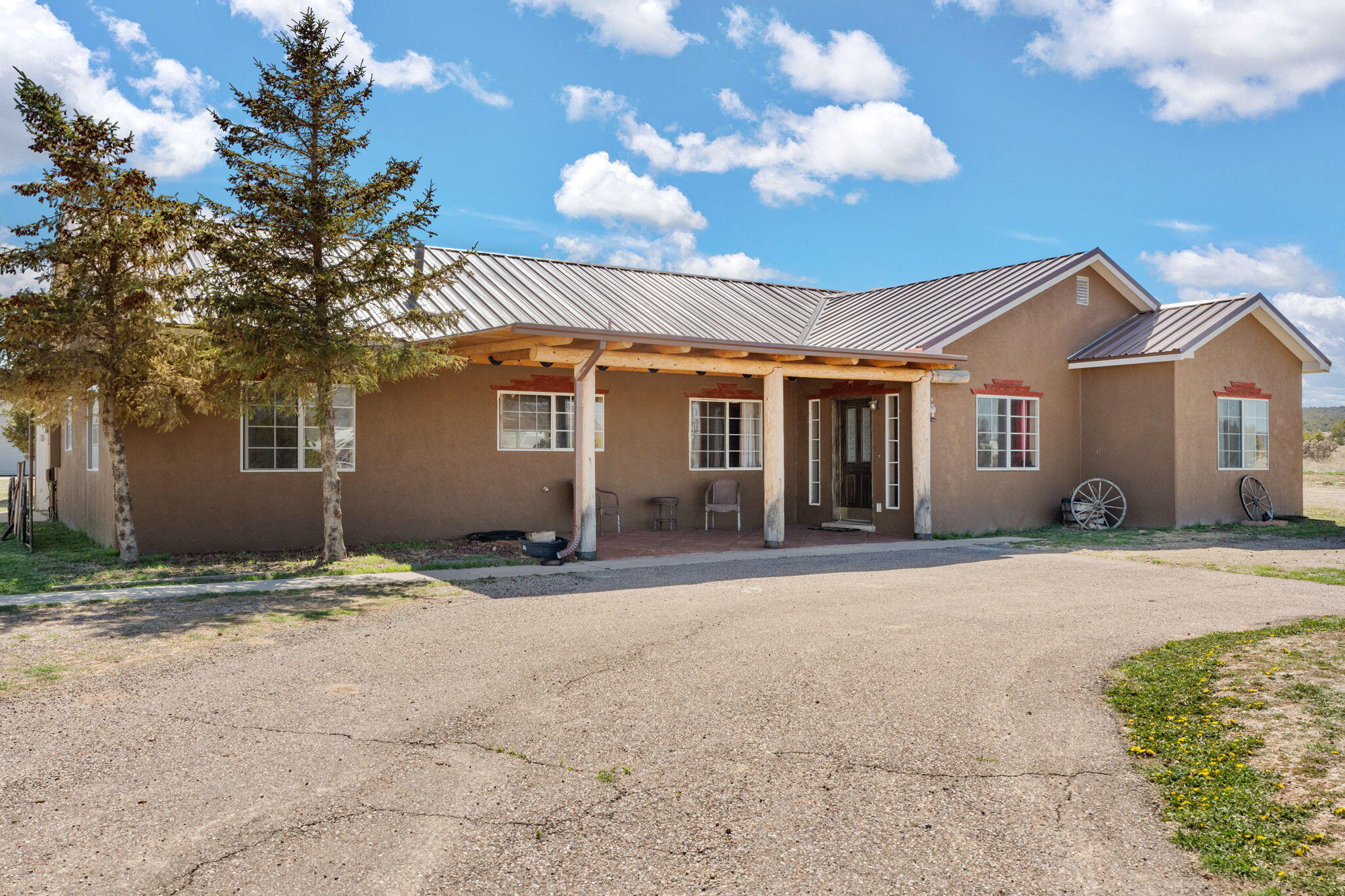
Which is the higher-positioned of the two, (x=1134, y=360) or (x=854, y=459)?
(x=1134, y=360)

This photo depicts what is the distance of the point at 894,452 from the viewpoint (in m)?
14.8

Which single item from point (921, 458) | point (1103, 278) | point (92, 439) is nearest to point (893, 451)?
point (921, 458)

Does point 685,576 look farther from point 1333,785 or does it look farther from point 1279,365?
point 1279,365

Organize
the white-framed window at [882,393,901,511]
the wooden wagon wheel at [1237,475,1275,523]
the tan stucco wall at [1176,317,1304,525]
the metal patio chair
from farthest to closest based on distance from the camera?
the wooden wagon wheel at [1237,475,1275,523] → the tan stucco wall at [1176,317,1304,525] → the white-framed window at [882,393,901,511] → the metal patio chair

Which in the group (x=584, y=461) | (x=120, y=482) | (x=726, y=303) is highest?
(x=726, y=303)

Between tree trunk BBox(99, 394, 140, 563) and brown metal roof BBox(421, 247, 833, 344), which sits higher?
brown metal roof BBox(421, 247, 833, 344)

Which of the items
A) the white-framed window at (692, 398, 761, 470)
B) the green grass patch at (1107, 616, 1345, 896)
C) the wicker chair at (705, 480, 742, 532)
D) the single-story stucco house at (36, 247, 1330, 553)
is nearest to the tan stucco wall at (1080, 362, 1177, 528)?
the single-story stucco house at (36, 247, 1330, 553)

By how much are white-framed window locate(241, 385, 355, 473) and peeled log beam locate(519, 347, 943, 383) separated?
213 cm

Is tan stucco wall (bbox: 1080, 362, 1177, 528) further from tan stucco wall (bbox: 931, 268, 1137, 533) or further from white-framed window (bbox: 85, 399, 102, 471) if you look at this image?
white-framed window (bbox: 85, 399, 102, 471)

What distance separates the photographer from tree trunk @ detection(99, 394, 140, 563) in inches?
416

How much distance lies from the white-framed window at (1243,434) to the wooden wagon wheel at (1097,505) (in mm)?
1832

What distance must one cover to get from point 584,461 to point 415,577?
232 cm

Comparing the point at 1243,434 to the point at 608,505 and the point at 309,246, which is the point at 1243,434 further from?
the point at 309,246

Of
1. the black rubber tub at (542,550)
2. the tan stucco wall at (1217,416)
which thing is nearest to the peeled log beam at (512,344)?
the black rubber tub at (542,550)
